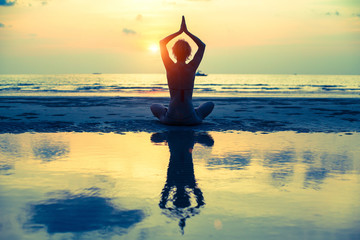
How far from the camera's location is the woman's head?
793 cm

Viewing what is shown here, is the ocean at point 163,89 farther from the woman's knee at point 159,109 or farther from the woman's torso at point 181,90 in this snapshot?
the woman's torso at point 181,90

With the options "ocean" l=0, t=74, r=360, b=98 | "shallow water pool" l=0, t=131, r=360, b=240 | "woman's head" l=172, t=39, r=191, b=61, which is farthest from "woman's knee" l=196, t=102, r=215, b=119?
"ocean" l=0, t=74, r=360, b=98

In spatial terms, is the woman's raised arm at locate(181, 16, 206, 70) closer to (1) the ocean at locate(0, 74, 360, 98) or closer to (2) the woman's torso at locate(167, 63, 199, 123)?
(2) the woman's torso at locate(167, 63, 199, 123)

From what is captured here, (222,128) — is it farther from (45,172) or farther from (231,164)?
(45,172)

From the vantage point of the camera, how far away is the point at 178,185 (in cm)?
386

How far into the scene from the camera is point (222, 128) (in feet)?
27.5

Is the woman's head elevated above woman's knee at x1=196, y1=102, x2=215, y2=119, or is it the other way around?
the woman's head

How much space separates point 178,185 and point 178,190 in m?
0.19

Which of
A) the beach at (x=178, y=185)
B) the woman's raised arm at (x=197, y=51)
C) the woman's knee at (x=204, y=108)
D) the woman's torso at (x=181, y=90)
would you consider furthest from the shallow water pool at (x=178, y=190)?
the woman's knee at (x=204, y=108)

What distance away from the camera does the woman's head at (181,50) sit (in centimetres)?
793

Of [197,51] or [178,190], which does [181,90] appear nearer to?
[197,51]

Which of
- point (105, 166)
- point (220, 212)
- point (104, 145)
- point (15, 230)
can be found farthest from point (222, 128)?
point (15, 230)

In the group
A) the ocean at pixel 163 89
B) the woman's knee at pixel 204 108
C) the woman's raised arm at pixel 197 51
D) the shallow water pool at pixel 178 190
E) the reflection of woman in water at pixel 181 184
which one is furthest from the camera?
the ocean at pixel 163 89

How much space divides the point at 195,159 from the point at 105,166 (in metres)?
1.25
